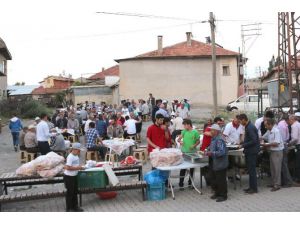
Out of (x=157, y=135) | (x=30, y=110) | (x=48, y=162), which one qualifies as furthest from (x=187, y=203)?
(x=30, y=110)

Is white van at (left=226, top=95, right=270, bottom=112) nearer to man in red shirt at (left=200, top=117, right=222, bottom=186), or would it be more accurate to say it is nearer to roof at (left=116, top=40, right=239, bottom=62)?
roof at (left=116, top=40, right=239, bottom=62)

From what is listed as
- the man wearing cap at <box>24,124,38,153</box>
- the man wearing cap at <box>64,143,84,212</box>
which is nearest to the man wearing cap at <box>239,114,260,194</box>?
the man wearing cap at <box>64,143,84,212</box>

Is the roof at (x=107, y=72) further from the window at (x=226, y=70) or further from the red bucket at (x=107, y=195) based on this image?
the red bucket at (x=107, y=195)

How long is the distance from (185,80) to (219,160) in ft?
104

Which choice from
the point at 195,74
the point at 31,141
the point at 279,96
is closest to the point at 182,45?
the point at 195,74

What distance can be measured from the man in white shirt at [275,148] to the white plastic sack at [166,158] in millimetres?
1924

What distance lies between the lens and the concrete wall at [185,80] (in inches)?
1577

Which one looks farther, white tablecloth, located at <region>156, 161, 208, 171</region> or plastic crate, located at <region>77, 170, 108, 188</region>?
white tablecloth, located at <region>156, 161, 208, 171</region>

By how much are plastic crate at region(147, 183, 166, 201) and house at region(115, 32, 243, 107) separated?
102ft

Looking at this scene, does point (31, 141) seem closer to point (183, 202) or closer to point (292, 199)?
point (183, 202)

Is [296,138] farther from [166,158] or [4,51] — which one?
[4,51]

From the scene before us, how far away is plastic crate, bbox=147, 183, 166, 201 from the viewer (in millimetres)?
8977

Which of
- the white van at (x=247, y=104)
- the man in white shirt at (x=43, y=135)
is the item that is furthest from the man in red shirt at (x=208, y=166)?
the white van at (x=247, y=104)

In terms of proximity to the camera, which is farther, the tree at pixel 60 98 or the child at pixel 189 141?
the tree at pixel 60 98
